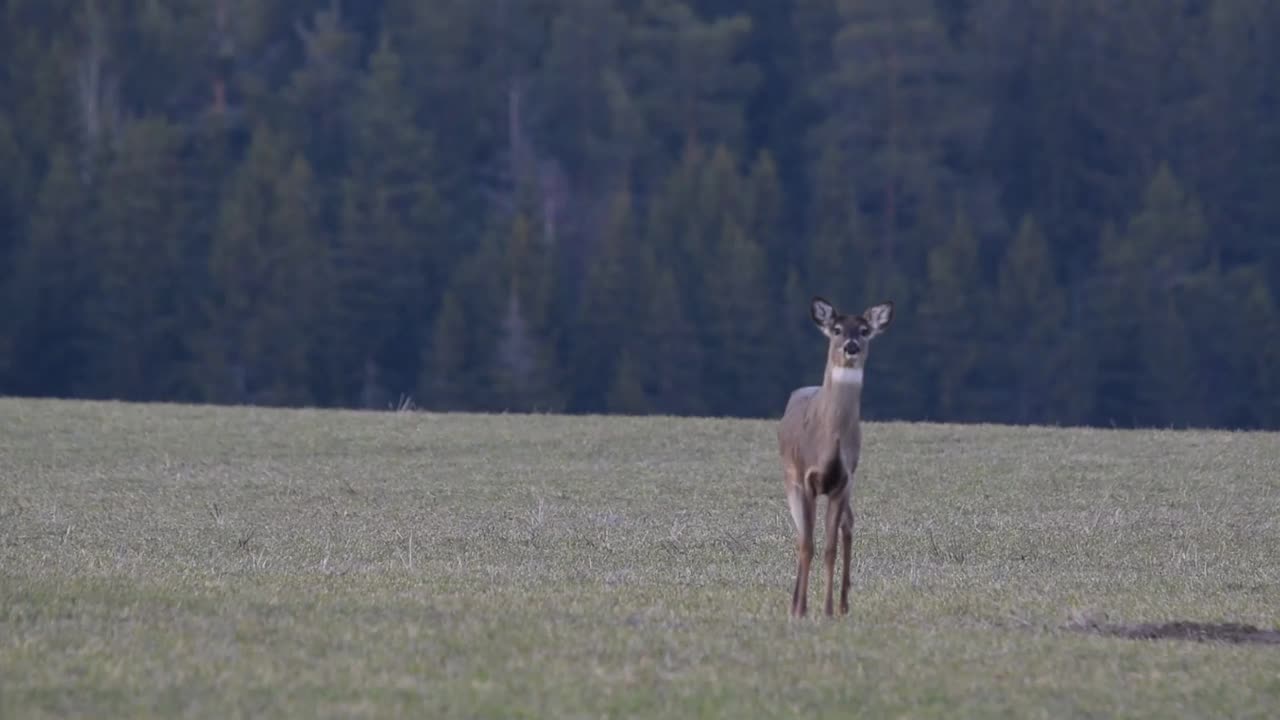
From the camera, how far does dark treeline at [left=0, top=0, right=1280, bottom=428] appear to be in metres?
56.0

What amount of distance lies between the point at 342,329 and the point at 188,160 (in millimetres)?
8076

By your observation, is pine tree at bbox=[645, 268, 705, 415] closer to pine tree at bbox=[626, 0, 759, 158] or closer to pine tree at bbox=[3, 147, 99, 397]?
pine tree at bbox=[626, 0, 759, 158]

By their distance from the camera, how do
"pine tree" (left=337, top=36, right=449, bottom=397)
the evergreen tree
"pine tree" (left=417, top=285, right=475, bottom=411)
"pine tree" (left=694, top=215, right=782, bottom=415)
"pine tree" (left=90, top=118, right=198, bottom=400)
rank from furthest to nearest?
"pine tree" (left=337, top=36, right=449, bottom=397), "pine tree" (left=694, top=215, right=782, bottom=415), "pine tree" (left=90, top=118, right=198, bottom=400), the evergreen tree, "pine tree" (left=417, top=285, right=475, bottom=411)

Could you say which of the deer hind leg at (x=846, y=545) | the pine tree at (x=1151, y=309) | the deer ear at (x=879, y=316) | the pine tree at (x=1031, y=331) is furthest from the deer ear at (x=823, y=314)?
the pine tree at (x=1031, y=331)

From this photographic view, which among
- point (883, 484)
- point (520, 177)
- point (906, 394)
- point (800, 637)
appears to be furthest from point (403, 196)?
point (800, 637)

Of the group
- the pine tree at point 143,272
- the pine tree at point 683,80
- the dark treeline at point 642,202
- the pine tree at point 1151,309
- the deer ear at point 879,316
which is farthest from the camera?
the pine tree at point 683,80

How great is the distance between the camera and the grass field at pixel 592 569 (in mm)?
9172

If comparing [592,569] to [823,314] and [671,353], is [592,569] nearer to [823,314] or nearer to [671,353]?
[823,314]

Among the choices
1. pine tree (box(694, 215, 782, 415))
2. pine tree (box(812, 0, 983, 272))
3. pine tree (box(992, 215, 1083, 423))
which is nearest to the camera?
pine tree (box(694, 215, 782, 415))

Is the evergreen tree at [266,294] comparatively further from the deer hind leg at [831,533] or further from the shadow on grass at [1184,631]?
the shadow on grass at [1184,631]

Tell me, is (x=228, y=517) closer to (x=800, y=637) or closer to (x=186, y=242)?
(x=800, y=637)

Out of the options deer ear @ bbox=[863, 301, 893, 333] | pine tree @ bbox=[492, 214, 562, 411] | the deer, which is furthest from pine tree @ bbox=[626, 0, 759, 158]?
the deer

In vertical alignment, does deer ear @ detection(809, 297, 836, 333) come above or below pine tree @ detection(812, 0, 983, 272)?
below

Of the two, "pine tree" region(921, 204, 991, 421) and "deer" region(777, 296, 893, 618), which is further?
"pine tree" region(921, 204, 991, 421)
